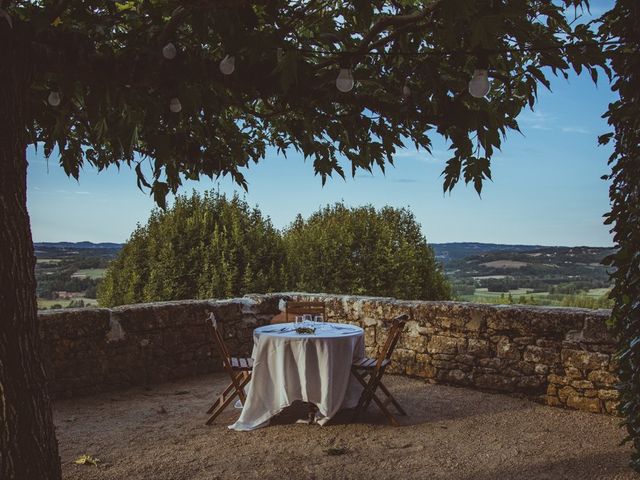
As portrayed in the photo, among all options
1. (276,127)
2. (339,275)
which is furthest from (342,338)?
(339,275)

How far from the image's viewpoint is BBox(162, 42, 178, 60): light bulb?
2.96m

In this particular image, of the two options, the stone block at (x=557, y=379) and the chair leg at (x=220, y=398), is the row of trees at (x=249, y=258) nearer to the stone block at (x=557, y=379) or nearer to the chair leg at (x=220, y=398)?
the chair leg at (x=220, y=398)

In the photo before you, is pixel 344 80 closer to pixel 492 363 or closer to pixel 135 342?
pixel 492 363

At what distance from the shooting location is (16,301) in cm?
295

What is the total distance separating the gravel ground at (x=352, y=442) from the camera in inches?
163

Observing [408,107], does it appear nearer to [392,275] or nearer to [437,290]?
[392,275]

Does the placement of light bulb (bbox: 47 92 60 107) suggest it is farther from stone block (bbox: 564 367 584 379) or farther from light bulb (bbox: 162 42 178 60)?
stone block (bbox: 564 367 584 379)

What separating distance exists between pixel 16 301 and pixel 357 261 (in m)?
7.76

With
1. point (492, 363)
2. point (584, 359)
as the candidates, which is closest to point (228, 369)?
point (492, 363)

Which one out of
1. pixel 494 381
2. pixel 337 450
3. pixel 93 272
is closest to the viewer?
pixel 337 450

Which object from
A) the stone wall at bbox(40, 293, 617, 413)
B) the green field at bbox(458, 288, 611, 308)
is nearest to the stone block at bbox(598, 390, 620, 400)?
the stone wall at bbox(40, 293, 617, 413)

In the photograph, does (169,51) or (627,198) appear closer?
(169,51)

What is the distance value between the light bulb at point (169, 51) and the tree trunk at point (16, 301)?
676mm

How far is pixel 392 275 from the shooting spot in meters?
10.5
